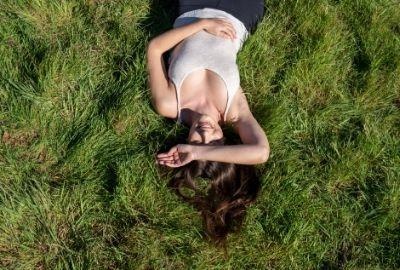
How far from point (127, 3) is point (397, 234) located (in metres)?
2.73

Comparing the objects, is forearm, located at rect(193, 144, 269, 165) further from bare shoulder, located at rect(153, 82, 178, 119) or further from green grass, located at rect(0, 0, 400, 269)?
bare shoulder, located at rect(153, 82, 178, 119)

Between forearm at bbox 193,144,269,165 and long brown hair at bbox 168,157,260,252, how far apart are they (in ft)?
0.18

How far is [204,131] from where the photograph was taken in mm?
3029

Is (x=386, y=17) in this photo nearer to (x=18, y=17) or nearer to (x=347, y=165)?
(x=347, y=165)

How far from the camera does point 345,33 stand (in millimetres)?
3701

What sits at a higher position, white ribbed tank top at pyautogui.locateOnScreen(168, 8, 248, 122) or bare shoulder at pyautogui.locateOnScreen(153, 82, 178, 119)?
white ribbed tank top at pyautogui.locateOnScreen(168, 8, 248, 122)

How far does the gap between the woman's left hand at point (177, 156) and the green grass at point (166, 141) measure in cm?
11

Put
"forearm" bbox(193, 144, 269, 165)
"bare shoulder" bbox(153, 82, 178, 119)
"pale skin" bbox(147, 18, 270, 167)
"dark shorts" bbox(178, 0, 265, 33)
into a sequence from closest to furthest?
1. "forearm" bbox(193, 144, 269, 165)
2. "pale skin" bbox(147, 18, 270, 167)
3. "bare shoulder" bbox(153, 82, 178, 119)
4. "dark shorts" bbox(178, 0, 265, 33)

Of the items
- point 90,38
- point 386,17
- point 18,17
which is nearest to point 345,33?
point 386,17

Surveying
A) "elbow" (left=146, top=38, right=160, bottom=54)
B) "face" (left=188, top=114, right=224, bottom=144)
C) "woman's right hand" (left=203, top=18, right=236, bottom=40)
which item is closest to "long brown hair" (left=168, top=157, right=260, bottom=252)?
"face" (left=188, top=114, right=224, bottom=144)

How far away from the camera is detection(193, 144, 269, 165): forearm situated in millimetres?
2959

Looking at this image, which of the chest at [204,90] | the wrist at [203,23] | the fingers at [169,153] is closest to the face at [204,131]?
the fingers at [169,153]

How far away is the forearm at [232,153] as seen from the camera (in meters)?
2.96

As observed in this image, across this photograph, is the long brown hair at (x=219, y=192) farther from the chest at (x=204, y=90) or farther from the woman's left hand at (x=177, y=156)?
the chest at (x=204, y=90)
